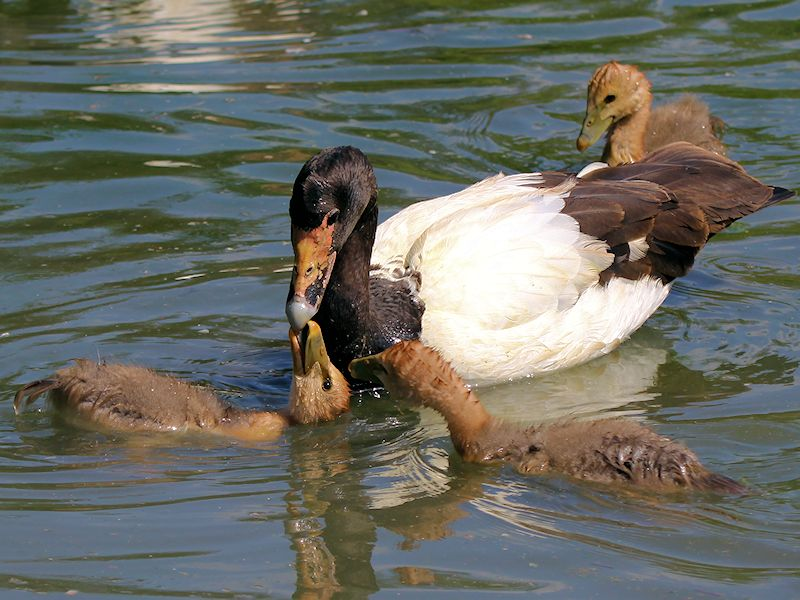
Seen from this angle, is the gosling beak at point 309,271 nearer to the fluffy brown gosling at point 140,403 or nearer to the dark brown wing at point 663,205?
the fluffy brown gosling at point 140,403

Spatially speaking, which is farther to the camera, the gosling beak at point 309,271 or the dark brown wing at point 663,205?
the dark brown wing at point 663,205

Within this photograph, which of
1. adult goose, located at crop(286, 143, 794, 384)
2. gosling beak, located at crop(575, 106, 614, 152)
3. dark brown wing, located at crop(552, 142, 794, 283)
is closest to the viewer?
adult goose, located at crop(286, 143, 794, 384)

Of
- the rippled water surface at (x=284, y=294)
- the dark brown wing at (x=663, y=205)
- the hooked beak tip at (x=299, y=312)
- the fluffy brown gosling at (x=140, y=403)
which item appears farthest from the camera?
the dark brown wing at (x=663, y=205)

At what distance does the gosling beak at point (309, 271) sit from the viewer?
7746 millimetres

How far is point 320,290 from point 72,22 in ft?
30.0

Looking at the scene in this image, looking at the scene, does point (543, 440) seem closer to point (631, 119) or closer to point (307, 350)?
point (307, 350)

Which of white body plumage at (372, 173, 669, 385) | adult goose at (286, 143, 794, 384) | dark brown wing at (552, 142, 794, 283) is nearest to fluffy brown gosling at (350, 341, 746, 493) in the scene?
adult goose at (286, 143, 794, 384)

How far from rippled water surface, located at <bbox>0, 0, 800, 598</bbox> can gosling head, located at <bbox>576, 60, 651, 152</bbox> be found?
604 mm

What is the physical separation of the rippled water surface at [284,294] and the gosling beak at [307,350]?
0.33 metres

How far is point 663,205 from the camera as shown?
921 centimetres

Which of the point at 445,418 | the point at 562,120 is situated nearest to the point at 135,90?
the point at 562,120

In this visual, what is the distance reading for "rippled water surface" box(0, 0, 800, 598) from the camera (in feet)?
20.4

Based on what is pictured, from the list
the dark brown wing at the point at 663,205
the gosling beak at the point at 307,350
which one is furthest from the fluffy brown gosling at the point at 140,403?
the dark brown wing at the point at 663,205

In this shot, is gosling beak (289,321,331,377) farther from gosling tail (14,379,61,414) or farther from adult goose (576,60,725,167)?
adult goose (576,60,725,167)
